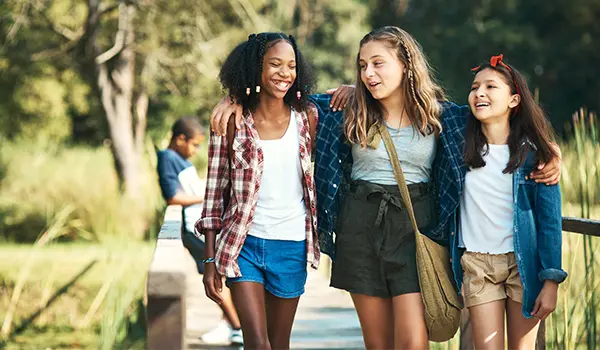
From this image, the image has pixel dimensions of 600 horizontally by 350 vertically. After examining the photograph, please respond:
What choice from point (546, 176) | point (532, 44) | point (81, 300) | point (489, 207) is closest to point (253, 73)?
point (489, 207)

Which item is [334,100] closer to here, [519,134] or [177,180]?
[519,134]

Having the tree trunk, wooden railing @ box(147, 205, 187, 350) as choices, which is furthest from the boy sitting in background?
the tree trunk

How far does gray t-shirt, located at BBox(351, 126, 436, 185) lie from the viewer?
3404 mm

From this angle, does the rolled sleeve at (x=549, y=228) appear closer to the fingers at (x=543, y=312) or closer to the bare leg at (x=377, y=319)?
the fingers at (x=543, y=312)

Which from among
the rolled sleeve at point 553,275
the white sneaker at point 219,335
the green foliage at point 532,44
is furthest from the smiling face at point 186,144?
the green foliage at point 532,44

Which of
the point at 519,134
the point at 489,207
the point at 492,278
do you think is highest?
the point at 519,134

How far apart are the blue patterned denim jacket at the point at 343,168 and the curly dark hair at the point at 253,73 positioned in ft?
0.45

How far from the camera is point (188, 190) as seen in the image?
239 inches

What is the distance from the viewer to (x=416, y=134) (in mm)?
3449

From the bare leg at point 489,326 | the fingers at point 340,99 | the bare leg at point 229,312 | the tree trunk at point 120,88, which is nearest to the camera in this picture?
the bare leg at point 489,326

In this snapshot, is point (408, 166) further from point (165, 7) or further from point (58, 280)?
point (165, 7)

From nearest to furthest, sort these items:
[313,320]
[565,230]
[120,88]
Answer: [565,230], [313,320], [120,88]

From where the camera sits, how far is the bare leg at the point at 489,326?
3297 mm

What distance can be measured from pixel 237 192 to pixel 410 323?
76cm
